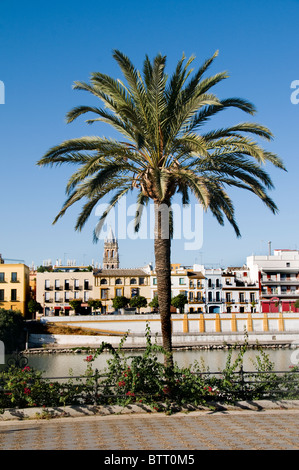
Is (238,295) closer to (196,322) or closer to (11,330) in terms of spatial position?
(196,322)

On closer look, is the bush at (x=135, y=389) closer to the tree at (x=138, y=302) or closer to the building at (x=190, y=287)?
the tree at (x=138, y=302)

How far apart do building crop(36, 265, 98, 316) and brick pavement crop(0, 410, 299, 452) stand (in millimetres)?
57786

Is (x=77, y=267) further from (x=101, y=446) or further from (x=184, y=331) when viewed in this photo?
(x=101, y=446)

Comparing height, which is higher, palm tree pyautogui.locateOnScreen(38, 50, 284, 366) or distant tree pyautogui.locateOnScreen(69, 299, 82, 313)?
palm tree pyautogui.locateOnScreen(38, 50, 284, 366)

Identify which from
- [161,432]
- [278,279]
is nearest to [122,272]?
[278,279]

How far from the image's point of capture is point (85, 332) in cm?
5612

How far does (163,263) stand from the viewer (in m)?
12.4

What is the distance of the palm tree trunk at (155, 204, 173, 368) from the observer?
12.1 m

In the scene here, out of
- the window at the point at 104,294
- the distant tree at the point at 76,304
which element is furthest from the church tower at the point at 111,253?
the distant tree at the point at 76,304

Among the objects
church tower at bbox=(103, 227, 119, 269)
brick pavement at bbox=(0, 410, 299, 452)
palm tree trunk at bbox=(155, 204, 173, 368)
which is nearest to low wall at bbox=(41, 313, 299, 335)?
palm tree trunk at bbox=(155, 204, 173, 368)

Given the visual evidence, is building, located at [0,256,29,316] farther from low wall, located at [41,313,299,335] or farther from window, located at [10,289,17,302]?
low wall, located at [41,313,299,335]

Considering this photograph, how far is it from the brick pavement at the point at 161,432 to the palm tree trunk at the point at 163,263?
2.50m

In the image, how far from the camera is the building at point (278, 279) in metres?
72.1
